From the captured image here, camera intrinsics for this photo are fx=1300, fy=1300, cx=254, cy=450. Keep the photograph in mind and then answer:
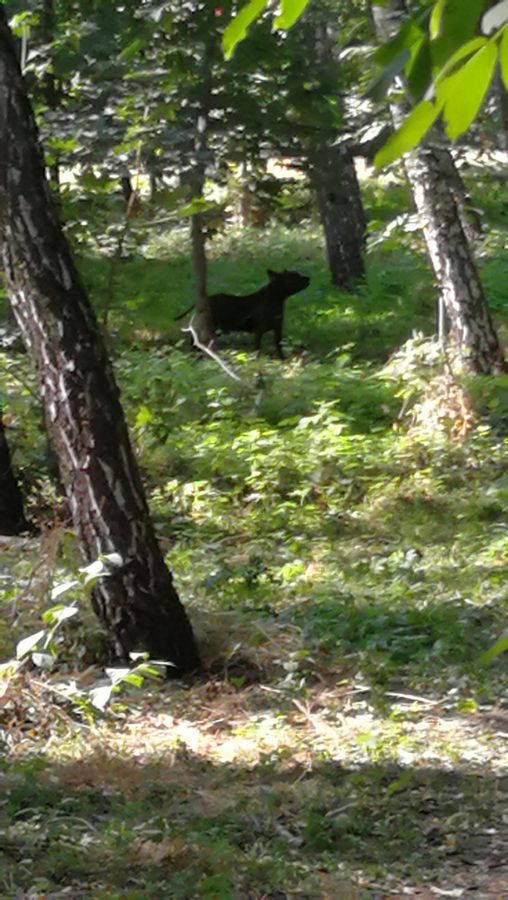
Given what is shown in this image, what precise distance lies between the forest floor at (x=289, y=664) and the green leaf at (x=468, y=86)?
1.35 metres

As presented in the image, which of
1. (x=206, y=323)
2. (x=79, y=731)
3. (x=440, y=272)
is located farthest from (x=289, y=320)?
(x=79, y=731)

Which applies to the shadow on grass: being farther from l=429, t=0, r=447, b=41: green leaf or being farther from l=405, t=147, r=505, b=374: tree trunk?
l=405, t=147, r=505, b=374: tree trunk

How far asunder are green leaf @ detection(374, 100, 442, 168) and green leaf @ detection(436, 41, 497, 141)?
0.04 metres

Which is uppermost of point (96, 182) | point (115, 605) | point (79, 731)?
point (96, 182)

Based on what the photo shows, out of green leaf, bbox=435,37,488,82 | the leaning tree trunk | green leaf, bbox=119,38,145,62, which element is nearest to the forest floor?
the leaning tree trunk

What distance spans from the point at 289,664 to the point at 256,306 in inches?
479

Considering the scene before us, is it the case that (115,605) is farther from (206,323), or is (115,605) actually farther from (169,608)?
(206,323)

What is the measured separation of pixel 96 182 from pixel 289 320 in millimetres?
13103

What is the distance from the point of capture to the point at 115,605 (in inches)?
278

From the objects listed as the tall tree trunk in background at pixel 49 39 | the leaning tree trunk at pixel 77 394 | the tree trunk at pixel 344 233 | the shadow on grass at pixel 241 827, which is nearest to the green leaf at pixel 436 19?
the shadow on grass at pixel 241 827

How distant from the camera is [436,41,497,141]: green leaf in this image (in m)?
1.38

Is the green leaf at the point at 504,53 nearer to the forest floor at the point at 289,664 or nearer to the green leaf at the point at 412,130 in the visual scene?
the green leaf at the point at 412,130

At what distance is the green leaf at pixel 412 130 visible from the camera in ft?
4.79

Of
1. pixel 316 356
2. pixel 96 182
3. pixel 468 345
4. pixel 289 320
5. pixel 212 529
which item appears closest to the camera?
pixel 96 182
